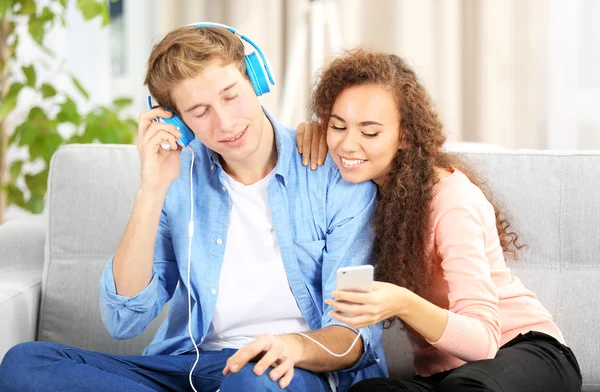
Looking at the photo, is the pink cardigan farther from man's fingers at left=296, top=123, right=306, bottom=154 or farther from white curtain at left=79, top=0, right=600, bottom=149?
white curtain at left=79, top=0, right=600, bottom=149

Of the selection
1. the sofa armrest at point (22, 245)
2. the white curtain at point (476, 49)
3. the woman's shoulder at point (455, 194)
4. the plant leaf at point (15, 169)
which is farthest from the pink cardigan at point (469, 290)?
the plant leaf at point (15, 169)

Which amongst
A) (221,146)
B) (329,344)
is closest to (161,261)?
(221,146)

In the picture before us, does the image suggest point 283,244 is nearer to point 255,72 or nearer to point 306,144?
point 306,144

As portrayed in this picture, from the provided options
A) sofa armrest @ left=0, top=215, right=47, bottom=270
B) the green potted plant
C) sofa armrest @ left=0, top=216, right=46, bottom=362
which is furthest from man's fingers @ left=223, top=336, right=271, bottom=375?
the green potted plant

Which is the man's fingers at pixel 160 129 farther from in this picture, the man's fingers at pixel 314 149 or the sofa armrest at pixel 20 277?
the sofa armrest at pixel 20 277

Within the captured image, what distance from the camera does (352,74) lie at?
4.99 ft

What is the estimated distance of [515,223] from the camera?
177cm

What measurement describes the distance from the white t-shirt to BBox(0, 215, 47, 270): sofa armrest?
24.9 inches

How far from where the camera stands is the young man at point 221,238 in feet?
4.89

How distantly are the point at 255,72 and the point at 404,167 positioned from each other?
0.35 metres

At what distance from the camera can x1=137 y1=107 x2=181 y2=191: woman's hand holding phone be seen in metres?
1.56

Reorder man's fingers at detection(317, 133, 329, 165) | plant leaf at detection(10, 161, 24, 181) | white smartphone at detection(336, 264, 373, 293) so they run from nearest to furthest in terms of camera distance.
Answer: white smartphone at detection(336, 264, 373, 293), man's fingers at detection(317, 133, 329, 165), plant leaf at detection(10, 161, 24, 181)

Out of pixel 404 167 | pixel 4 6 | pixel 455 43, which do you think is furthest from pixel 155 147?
pixel 455 43

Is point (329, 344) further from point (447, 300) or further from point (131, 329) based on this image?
point (131, 329)
